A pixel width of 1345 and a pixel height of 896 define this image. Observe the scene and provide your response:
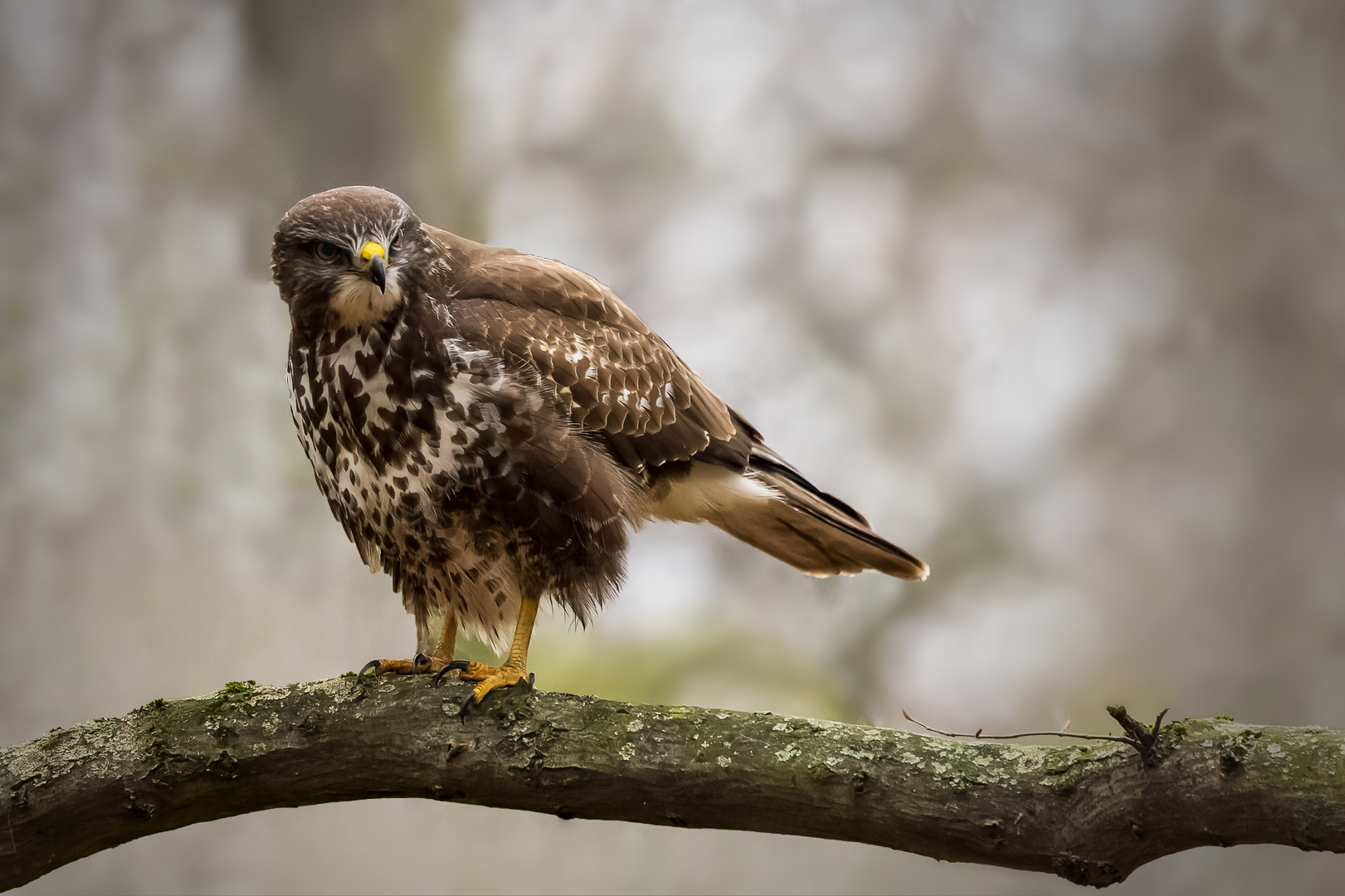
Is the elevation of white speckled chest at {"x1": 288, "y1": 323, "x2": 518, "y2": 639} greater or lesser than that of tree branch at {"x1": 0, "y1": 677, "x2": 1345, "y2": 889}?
greater

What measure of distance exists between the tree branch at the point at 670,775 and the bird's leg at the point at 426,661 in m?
0.16

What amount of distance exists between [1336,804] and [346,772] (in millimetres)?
1867

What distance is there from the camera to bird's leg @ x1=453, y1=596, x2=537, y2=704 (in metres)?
2.34

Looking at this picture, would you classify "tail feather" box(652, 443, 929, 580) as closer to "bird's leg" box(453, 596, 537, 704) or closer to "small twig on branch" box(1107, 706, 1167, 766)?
"bird's leg" box(453, 596, 537, 704)

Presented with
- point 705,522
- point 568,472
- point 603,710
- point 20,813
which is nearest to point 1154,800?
point 603,710

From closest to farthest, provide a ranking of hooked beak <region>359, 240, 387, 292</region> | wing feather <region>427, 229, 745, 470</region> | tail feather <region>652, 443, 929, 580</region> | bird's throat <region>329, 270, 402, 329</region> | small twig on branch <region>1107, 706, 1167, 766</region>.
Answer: small twig on branch <region>1107, 706, 1167, 766</region>, hooked beak <region>359, 240, 387, 292</region>, bird's throat <region>329, 270, 402, 329</region>, wing feather <region>427, 229, 745, 470</region>, tail feather <region>652, 443, 929, 580</region>

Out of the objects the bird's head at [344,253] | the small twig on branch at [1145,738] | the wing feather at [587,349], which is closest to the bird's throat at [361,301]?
the bird's head at [344,253]

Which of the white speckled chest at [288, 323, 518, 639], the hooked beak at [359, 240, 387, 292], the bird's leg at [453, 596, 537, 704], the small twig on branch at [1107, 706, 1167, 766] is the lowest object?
the small twig on branch at [1107, 706, 1167, 766]

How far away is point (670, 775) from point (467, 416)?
88cm

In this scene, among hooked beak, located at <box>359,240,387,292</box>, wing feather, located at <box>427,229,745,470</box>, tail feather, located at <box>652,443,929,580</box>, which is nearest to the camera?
hooked beak, located at <box>359,240,387,292</box>

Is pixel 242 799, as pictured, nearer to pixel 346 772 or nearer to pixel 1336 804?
pixel 346 772

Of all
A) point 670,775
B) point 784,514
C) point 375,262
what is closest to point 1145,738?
point 670,775

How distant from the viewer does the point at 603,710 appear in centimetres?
226

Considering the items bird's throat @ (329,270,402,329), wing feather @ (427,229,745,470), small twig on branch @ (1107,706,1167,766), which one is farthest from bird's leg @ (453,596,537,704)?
small twig on branch @ (1107,706,1167,766)
